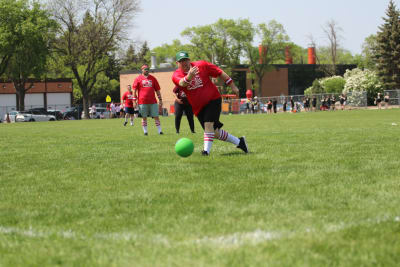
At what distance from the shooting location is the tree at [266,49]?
87.8 m

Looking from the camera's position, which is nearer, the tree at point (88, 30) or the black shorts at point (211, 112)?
the black shorts at point (211, 112)

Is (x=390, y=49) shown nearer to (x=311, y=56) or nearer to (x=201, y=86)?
(x=311, y=56)

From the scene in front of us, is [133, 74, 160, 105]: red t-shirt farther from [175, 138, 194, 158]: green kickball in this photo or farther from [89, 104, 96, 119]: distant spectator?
[89, 104, 96, 119]: distant spectator

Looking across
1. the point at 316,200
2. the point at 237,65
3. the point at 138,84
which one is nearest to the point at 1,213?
the point at 316,200

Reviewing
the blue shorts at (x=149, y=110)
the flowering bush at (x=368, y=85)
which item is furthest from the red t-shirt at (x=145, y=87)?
the flowering bush at (x=368, y=85)

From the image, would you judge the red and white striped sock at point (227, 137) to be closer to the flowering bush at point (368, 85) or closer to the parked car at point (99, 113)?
the flowering bush at point (368, 85)

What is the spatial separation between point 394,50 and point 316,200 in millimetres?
59083

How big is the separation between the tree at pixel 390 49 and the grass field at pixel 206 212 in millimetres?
54726

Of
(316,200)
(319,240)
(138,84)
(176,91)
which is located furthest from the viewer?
(138,84)

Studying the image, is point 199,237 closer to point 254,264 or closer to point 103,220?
point 254,264

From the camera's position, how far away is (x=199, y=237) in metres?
3.36

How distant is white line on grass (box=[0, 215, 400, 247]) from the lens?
10.6 ft

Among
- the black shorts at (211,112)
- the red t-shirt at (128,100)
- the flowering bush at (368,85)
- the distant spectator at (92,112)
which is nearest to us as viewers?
the black shorts at (211,112)

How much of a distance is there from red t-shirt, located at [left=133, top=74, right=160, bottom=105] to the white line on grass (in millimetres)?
11593
